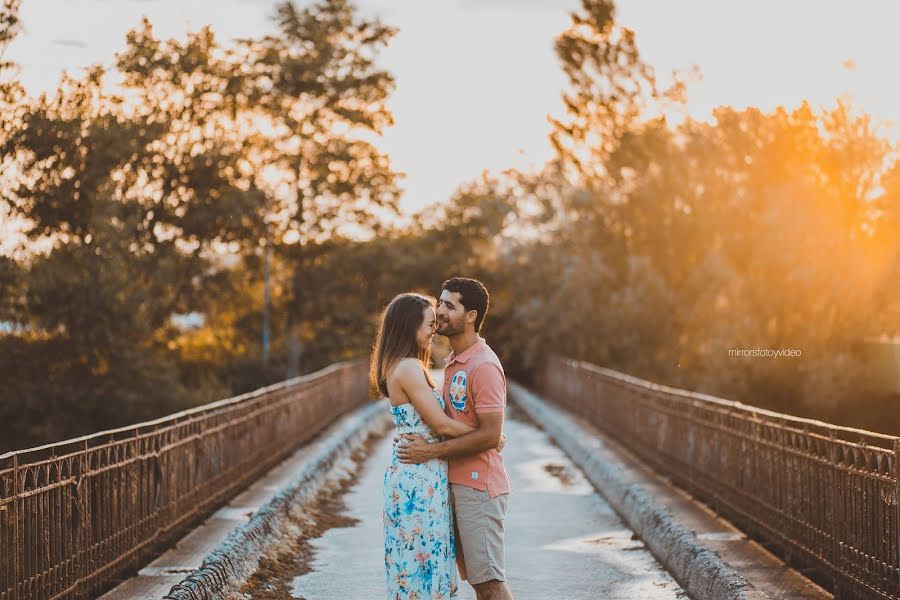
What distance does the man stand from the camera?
263 inches

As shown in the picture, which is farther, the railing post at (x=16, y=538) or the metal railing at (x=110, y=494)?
the metal railing at (x=110, y=494)

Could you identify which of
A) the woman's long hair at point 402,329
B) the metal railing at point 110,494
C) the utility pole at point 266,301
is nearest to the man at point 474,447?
the woman's long hair at point 402,329

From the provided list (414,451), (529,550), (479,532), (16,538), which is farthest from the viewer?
(529,550)

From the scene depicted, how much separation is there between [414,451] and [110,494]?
4080mm

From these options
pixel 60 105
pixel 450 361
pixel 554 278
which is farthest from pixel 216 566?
pixel 554 278

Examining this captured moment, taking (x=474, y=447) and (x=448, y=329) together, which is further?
(x=448, y=329)

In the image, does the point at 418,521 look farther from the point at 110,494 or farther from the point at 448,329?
the point at 110,494

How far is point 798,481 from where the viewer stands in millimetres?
10258

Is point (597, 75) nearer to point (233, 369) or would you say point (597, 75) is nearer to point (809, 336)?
point (233, 369)

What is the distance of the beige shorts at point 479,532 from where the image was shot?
677cm

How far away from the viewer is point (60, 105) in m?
31.5

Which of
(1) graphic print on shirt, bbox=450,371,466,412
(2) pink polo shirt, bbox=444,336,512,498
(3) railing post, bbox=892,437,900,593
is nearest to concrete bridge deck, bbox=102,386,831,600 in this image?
(3) railing post, bbox=892,437,900,593

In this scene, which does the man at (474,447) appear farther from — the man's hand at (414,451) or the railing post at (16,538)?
the railing post at (16,538)

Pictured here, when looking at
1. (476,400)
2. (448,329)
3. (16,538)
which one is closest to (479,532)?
(476,400)
